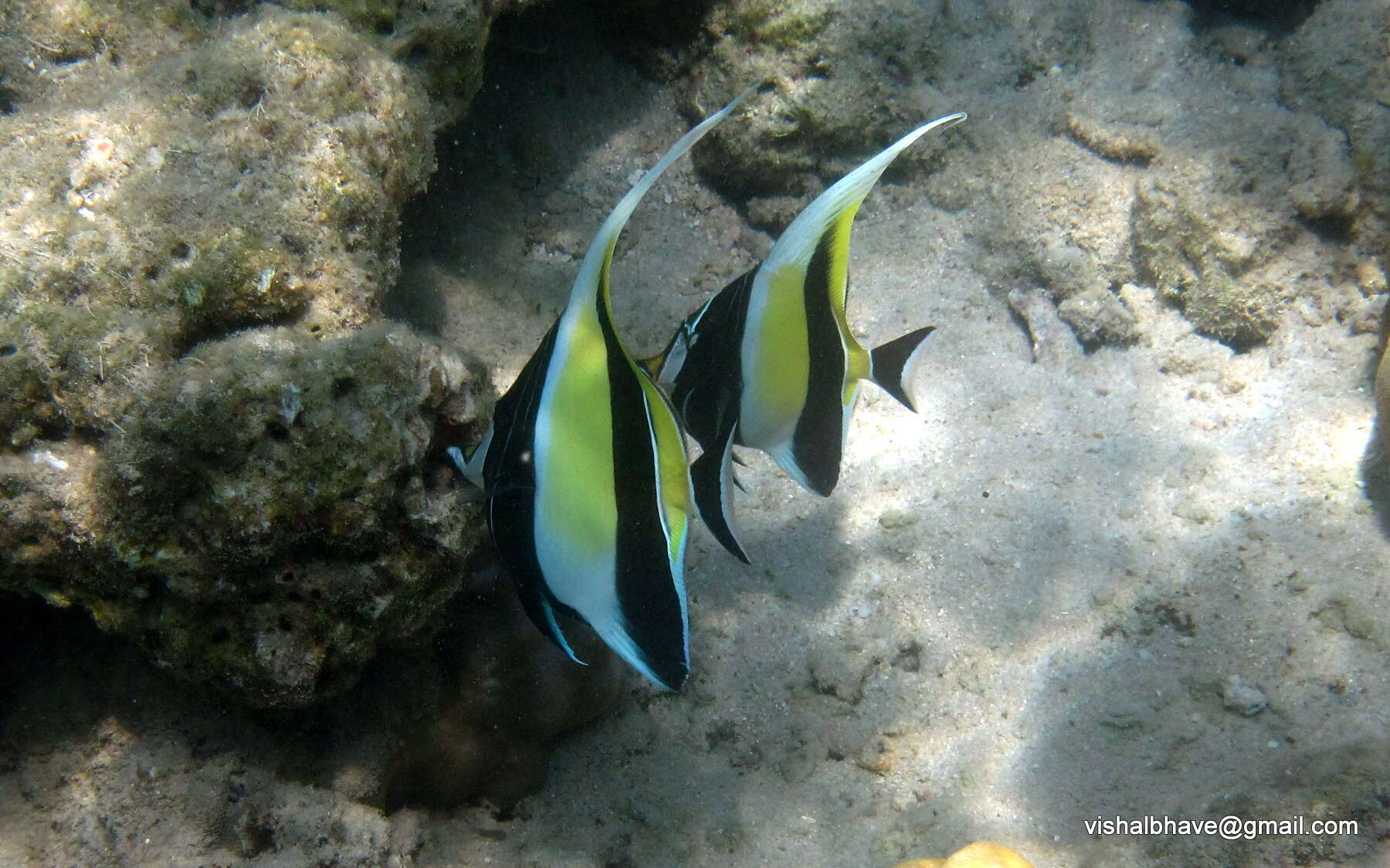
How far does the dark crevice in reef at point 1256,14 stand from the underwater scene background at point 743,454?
0.03 meters

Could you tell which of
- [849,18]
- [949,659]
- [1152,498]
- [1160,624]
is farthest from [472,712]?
[849,18]

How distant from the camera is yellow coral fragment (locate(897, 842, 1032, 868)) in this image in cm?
223

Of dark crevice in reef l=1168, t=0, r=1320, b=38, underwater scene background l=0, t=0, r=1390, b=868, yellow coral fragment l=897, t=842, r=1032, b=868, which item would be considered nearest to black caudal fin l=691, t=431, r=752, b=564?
underwater scene background l=0, t=0, r=1390, b=868

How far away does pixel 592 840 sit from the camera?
103 inches

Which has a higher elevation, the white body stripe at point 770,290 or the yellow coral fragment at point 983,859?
the white body stripe at point 770,290

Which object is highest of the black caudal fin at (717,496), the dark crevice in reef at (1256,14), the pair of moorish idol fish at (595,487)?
the dark crevice in reef at (1256,14)

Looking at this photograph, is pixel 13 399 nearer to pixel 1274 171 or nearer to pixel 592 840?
pixel 592 840

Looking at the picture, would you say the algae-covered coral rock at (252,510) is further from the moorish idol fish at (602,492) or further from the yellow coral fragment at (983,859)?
the yellow coral fragment at (983,859)

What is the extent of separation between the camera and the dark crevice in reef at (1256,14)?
4.49 m

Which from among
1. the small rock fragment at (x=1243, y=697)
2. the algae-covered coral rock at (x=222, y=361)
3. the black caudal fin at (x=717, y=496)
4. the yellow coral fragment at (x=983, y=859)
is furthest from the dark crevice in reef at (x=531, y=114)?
the small rock fragment at (x=1243, y=697)

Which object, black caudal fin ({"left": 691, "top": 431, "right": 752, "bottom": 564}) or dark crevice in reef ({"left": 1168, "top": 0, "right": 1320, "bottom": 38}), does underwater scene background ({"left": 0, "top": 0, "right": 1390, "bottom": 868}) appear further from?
black caudal fin ({"left": 691, "top": 431, "right": 752, "bottom": 564})

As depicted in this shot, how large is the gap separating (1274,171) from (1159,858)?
351 centimetres

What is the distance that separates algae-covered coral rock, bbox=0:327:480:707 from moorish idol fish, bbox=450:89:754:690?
0.73 m

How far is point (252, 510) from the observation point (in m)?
1.73
